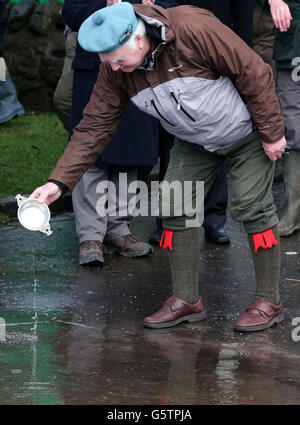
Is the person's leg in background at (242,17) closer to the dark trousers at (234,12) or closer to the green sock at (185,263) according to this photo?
the dark trousers at (234,12)

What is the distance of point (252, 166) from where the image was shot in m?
5.08

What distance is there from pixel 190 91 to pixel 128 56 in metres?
0.37

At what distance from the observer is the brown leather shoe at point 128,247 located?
651cm

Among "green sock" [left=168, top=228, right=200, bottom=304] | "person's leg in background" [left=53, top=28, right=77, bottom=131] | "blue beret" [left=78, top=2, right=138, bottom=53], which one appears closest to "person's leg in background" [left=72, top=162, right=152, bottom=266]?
"person's leg in background" [left=53, top=28, right=77, bottom=131]

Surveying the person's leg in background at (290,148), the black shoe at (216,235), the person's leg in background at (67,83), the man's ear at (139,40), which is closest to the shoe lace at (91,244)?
the black shoe at (216,235)

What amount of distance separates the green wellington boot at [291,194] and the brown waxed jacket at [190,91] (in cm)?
202

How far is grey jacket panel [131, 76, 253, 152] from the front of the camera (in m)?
4.74

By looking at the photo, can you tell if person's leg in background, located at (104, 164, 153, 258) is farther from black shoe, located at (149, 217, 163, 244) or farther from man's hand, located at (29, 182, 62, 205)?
man's hand, located at (29, 182, 62, 205)

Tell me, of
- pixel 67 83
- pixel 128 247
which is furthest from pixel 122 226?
pixel 67 83

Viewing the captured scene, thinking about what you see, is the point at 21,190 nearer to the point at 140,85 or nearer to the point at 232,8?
the point at 232,8

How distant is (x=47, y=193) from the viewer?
15.4 ft

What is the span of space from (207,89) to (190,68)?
5.5 inches
